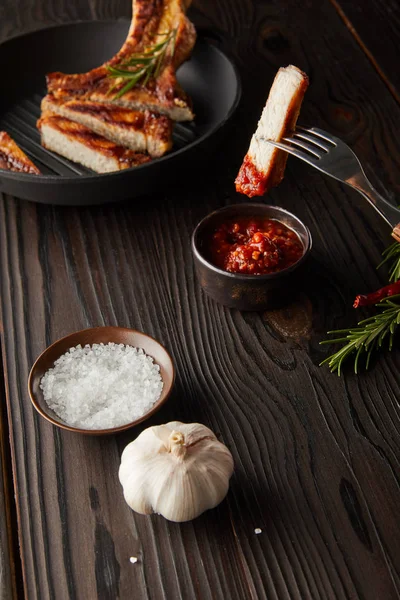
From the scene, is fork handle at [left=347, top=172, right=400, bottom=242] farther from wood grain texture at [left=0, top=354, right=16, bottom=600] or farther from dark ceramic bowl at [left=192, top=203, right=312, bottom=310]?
wood grain texture at [left=0, top=354, right=16, bottom=600]

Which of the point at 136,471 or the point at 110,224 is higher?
the point at 136,471

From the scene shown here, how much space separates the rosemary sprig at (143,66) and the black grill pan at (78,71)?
203mm

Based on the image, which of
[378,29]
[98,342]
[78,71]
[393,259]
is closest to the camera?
[98,342]

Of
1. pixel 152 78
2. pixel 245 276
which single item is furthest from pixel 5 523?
pixel 152 78

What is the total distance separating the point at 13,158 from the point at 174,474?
138 centimetres

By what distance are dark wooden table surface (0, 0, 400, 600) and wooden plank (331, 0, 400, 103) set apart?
0.76 feet

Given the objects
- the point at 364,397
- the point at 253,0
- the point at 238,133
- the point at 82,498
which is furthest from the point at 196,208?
the point at 253,0

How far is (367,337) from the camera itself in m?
1.89

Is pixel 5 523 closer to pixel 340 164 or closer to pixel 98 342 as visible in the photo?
pixel 98 342

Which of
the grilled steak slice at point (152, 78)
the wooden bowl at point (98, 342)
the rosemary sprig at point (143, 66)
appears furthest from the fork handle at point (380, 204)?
the rosemary sprig at point (143, 66)

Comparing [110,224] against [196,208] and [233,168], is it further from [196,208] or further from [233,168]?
[233,168]

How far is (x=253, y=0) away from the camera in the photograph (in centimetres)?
359

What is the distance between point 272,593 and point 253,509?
0.19m

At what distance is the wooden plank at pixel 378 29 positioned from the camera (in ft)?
10.1
